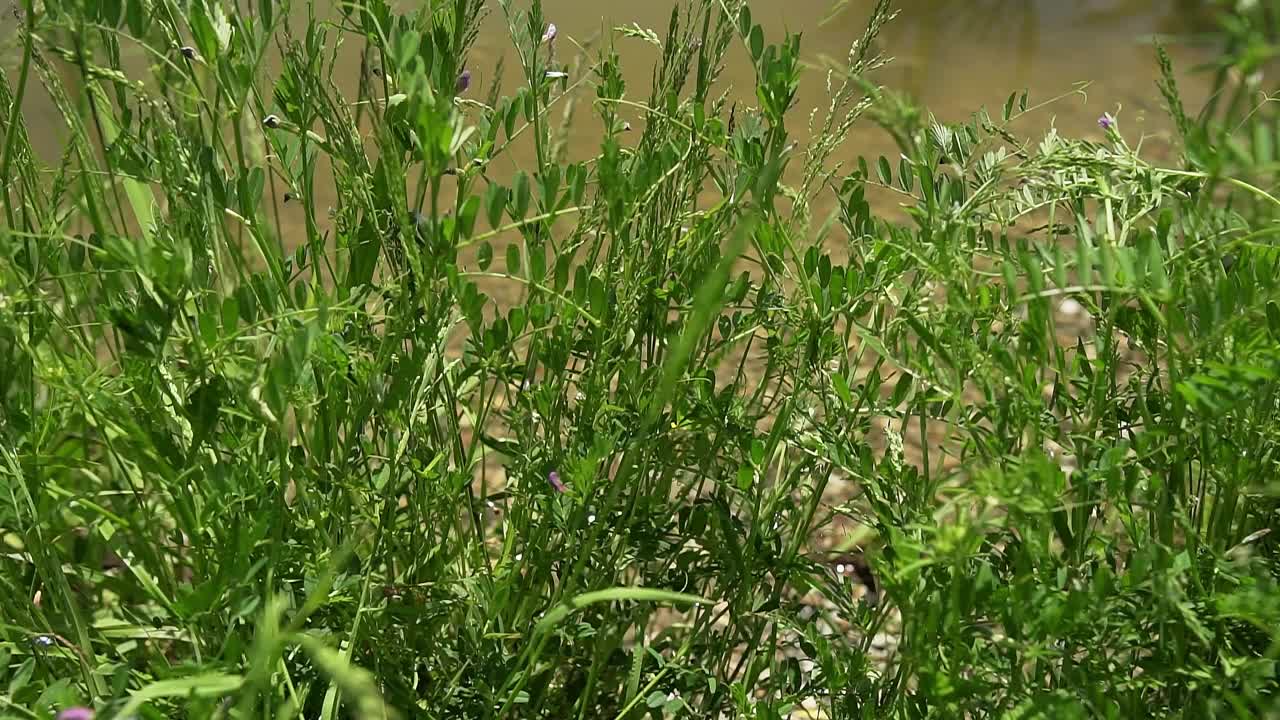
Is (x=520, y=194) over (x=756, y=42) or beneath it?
beneath

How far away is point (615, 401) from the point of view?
116cm

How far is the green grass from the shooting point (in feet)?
2.73

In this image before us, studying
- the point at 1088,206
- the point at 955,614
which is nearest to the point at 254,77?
the point at 955,614

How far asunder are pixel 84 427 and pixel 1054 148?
128cm

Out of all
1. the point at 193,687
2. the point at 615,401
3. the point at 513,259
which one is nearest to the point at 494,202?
the point at 513,259

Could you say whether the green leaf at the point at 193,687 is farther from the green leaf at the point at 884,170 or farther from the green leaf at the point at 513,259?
the green leaf at the point at 884,170

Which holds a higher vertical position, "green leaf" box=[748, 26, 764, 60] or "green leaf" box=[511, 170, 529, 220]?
"green leaf" box=[748, 26, 764, 60]

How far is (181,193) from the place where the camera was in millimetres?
958

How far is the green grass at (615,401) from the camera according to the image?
0.83m

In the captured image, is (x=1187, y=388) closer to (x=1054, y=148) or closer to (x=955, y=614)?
(x=955, y=614)

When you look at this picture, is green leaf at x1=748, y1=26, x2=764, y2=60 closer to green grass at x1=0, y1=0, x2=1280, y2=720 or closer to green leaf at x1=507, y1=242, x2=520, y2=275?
green grass at x1=0, y1=0, x2=1280, y2=720

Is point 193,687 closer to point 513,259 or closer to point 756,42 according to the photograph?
point 513,259

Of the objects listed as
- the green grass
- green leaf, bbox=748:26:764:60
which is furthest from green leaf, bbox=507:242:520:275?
green leaf, bbox=748:26:764:60

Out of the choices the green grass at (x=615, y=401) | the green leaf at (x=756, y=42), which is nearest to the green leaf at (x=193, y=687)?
the green grass at (x=615, y=401)
